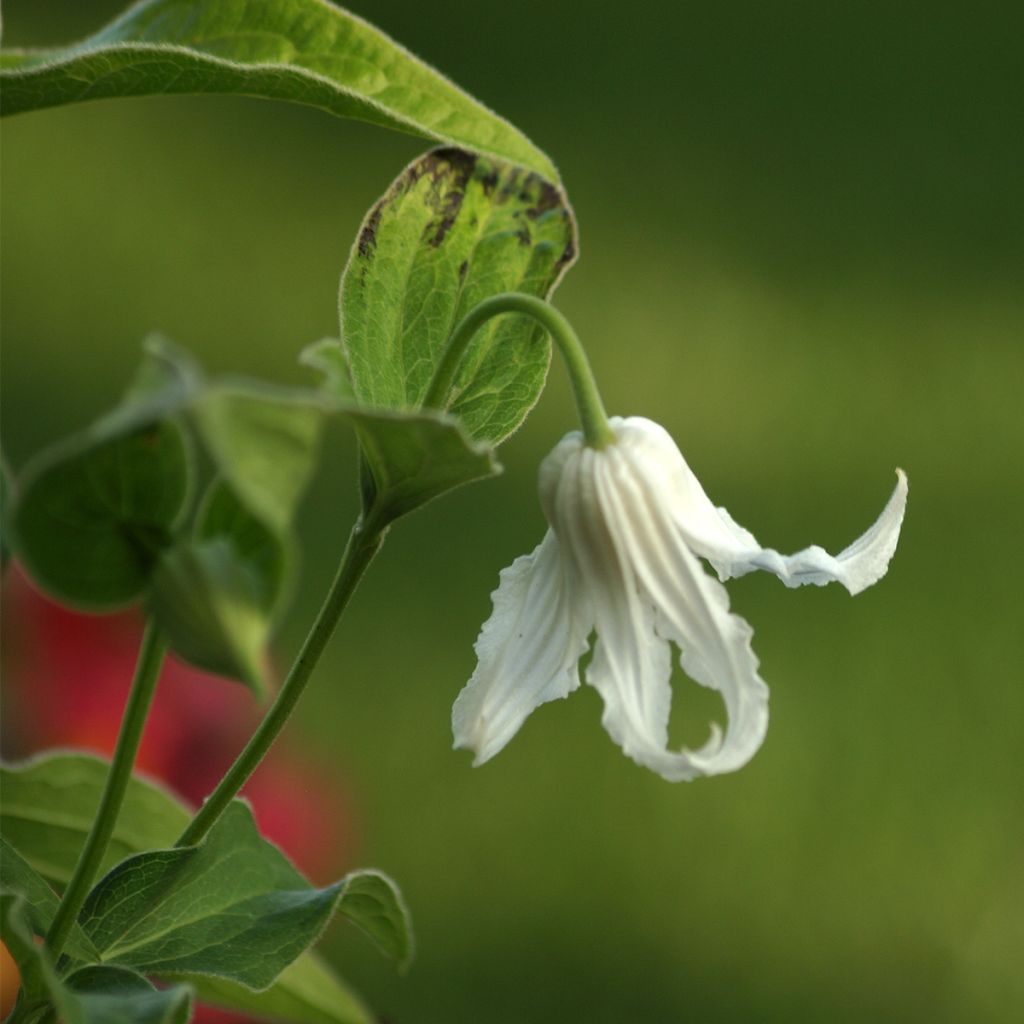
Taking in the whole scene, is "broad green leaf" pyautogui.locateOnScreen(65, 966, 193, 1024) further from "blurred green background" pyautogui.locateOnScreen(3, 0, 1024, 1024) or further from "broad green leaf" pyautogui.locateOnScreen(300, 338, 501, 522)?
"blurred green background" pyautogui.locateOnScreen(3, 0, 1024, 1024)

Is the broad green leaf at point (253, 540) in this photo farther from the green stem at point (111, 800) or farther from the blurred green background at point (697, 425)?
the blurred green background at point (697, 425)

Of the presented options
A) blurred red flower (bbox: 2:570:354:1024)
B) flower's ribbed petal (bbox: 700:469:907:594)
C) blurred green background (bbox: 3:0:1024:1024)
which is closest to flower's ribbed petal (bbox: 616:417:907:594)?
flower's ribbed petal (bbox: 700:469:907:594)

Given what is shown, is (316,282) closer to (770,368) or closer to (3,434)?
(3,434)

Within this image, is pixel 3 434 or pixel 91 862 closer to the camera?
pixel 91 862

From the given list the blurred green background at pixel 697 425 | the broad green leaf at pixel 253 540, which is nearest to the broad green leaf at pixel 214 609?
the broad green leaf at pixel 253 540

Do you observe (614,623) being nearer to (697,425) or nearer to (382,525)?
(382,525)

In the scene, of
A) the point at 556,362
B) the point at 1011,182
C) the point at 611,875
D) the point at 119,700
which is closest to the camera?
the point at 119,700

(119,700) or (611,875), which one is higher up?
(119,700)

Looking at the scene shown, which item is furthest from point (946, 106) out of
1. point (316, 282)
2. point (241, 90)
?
point (241, 90)
